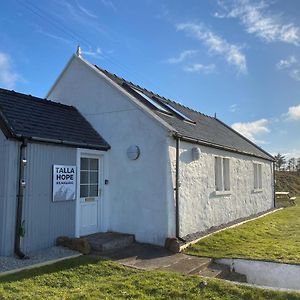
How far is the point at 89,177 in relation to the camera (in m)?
11.0

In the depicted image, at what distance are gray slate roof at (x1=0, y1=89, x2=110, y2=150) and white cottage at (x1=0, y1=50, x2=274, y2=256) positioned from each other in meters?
0.03

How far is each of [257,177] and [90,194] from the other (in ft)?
35.4

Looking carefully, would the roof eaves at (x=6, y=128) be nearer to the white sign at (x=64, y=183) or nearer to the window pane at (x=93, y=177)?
the white sign at (x=64, y=183)

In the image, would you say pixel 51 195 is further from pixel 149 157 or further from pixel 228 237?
pixel 228 237

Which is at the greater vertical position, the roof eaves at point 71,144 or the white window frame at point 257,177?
the roof eaves at point 71,144

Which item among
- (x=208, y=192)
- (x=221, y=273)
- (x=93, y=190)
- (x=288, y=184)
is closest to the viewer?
(x=221, y=273)

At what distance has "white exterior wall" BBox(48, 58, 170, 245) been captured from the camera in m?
10.4

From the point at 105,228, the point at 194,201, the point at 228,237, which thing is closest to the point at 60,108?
the point at 105,228

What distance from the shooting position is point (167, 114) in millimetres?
12508

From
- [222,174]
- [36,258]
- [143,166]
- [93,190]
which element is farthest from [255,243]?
[36,258]

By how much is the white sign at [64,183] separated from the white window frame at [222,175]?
5.48 metres


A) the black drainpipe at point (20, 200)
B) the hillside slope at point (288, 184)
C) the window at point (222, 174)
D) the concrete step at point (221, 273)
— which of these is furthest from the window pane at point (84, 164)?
the hillside slope at point (288, 184)

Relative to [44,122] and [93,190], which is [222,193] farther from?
[44,122]

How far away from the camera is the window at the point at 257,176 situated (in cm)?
1853
